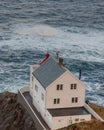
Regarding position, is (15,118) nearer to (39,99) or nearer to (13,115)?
(13,115)

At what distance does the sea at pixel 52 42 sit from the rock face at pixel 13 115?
1738 centimetres

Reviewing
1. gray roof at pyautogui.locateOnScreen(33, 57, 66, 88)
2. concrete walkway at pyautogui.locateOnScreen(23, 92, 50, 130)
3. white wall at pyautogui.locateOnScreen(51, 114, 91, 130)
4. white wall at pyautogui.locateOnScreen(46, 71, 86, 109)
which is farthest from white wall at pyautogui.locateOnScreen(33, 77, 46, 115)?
white wall at pyautogui.locateOnScreen(51, 114, 91, 130)

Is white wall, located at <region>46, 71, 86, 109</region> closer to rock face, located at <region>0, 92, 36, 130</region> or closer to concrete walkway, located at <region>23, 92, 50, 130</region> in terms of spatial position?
concrete walkway, located at <region>23, 92, 50, 130</region>

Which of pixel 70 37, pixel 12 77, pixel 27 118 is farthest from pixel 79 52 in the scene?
pixel 27 118

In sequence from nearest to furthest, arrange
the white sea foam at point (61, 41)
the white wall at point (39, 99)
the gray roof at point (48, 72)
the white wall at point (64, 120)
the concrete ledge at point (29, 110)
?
the white wall at point (64, 120) → the concrete ledge at point (29, 110) → the gray roof at point (48, 72) → the white wall at point (39, 99) → the white sea foam at point (61, 41)

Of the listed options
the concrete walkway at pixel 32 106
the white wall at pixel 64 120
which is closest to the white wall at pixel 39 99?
the concrete walkway at pixel 32 106

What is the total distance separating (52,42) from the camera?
15100cm

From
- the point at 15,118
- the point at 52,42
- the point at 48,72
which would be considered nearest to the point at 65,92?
the point at 48,72

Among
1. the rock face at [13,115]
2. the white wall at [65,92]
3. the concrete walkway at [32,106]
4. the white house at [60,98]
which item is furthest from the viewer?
the rock face at [13,115]

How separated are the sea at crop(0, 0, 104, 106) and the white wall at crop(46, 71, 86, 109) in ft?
86.6

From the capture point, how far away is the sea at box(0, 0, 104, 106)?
118312mm

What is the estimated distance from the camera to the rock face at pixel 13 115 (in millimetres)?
81938

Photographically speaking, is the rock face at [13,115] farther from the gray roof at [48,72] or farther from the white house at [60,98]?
the gray roof at [48,72]

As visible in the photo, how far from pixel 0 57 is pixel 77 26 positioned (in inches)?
1741
